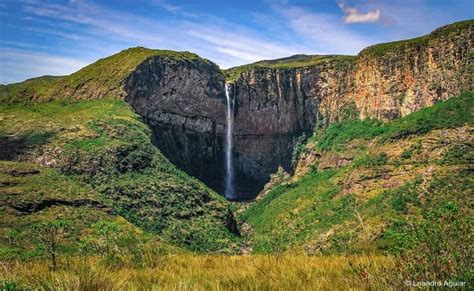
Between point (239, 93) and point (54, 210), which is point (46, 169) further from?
point (239, 93)

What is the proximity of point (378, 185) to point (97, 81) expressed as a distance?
57.5 m

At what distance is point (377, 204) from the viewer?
5522 cm

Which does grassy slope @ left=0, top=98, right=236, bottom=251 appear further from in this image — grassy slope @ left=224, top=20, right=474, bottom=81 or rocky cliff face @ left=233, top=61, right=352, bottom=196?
grassy slope @ left=224, top=20, right=474, bottom=81

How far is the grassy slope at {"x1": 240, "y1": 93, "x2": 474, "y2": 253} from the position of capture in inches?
1987

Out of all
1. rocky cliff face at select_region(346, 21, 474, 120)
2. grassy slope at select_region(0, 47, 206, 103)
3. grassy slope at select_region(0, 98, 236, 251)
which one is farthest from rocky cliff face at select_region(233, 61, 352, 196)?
grassy slope at select_region(0, 98, 236, 251)

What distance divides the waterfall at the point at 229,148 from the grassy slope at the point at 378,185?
20029 mm

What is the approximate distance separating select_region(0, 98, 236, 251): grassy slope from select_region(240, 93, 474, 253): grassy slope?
10462 mm

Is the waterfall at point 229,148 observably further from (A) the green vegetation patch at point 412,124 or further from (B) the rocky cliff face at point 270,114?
(A) the green vegetation patch at point 412,124

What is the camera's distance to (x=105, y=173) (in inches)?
2515

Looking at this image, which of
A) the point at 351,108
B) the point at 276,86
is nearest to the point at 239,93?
the point at 276,86

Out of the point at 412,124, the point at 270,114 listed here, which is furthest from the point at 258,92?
the point at 412,124

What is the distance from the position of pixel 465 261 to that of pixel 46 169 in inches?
2412

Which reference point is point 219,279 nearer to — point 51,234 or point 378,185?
point 51,234

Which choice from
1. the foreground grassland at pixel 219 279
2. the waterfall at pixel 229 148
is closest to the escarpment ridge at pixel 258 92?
the waterfall at pixel 229 148
